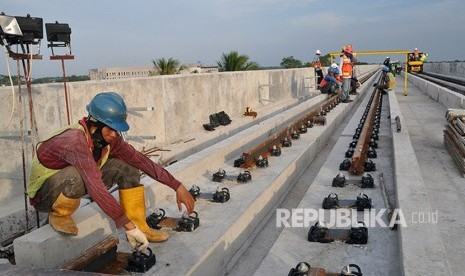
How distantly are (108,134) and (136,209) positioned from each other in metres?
0.81

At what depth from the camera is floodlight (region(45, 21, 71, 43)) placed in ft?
17.5

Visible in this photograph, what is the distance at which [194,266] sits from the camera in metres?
3.60

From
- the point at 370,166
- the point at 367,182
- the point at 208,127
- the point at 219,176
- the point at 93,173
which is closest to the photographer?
the point at 93,173

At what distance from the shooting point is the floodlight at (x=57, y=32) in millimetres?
5320

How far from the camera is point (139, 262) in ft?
11.6

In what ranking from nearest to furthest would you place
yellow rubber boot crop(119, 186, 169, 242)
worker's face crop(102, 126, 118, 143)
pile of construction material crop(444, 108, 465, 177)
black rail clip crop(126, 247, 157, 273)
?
black rail clip crop(126, 247, 157, 273), worker's face crop(102, 126, 118, 143), yellow rubber boot crop(119, 186, 169, 242), pile of construction material crop(444, 108, 465, 177)

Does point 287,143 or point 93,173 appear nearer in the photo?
point 93,173

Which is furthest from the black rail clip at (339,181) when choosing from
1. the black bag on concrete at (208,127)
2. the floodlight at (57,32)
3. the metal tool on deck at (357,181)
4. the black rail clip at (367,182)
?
the black bag on concrete at (208,127)

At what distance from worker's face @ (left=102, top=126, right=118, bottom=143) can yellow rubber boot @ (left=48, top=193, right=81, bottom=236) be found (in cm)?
58

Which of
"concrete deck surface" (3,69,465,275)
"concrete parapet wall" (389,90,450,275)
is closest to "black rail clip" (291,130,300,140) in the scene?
"concrete deck surface" (3,69,465,275)

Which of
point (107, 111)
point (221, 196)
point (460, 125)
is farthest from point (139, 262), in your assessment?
point (460, 125)

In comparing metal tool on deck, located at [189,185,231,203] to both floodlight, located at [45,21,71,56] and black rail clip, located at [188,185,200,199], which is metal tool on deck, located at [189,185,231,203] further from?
floodlight, located at [45,21,71,56]

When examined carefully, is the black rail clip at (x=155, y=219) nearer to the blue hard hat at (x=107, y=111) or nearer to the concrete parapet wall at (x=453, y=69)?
the blue hard hat at (x=107, y=111)

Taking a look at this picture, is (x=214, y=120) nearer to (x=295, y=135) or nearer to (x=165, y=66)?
(x=295, y=135)
